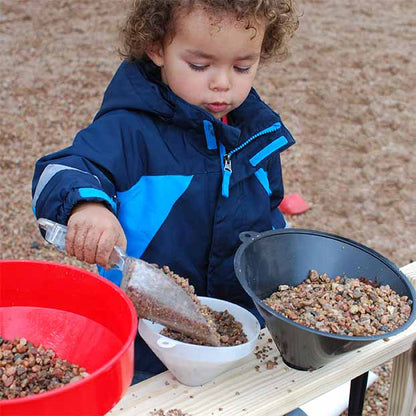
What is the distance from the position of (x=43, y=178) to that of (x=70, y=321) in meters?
0.35

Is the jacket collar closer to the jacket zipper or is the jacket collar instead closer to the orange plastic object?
the jacket zipper

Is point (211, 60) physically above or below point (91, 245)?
above

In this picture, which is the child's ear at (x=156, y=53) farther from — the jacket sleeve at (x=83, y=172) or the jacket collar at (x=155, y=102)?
the jacket sleeve at (x=83, y=172)

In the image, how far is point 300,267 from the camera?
1501 millimetres

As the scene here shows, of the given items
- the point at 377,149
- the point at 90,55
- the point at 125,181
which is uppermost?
the point at 125,181

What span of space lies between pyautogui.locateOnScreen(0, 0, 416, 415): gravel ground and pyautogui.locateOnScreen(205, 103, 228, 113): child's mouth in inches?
61.6

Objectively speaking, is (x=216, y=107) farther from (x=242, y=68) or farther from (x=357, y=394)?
(x=357, y=394)

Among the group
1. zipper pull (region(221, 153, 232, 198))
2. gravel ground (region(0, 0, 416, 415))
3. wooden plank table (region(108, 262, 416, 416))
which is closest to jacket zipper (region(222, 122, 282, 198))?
zipper pull (region(221, 153, 232, 198))

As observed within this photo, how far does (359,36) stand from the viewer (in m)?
5.37

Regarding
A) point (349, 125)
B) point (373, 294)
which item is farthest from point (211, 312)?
point (349, 125)

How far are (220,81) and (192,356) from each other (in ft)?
2.11

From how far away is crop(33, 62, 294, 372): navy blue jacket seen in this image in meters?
1.56

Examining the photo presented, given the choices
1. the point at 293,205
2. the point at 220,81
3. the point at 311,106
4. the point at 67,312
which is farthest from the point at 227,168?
the point at 311,106

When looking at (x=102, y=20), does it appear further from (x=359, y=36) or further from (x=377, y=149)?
(x=377, y=149)
